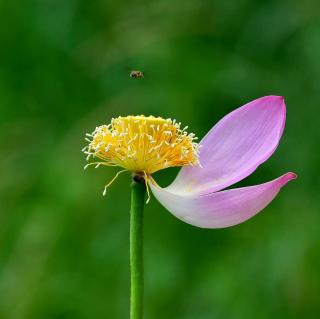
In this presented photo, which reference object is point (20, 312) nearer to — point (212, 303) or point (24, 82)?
point (212, 303)

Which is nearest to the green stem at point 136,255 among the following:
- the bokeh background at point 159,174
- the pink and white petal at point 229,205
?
the pink and white petal at point 229,205

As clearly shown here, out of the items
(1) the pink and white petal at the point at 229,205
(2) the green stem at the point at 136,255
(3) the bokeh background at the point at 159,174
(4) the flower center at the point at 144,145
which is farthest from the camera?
(3) the bokeh background at the point at 159,174

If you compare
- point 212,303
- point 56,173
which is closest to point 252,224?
point 212,303

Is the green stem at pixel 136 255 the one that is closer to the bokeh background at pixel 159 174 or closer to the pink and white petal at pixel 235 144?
the pink and white petal at pixel 235 144

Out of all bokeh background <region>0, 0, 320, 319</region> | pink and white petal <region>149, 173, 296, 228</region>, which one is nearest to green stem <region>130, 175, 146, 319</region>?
pink and white petal <region>149, 173, 296, 228</region>

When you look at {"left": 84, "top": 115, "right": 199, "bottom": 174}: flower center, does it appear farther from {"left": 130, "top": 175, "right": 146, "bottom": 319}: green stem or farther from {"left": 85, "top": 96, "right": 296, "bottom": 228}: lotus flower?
{"left": 130, "top": 175, "right": 146, "bottom": 319}: green stem

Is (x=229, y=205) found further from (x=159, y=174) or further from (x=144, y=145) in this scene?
(x=159, y=174)
